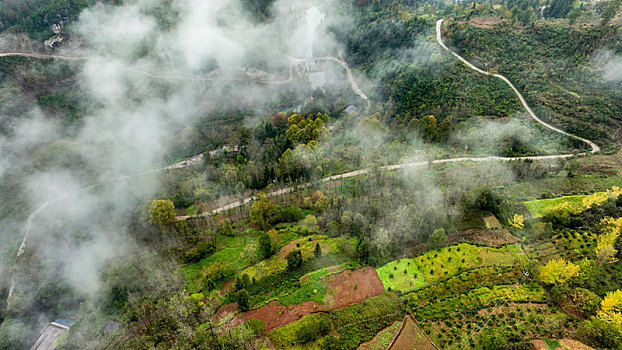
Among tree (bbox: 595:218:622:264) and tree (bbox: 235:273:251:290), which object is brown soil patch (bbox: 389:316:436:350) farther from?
tree (bbox: 595:218:622:264)

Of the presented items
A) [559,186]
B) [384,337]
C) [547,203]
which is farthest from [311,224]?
[559,186]

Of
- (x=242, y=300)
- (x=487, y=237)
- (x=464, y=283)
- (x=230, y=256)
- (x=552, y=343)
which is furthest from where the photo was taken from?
(x=230, y=256)

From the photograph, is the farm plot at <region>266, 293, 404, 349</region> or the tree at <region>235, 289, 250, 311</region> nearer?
the farm plot at <region>266, 293, 404, 349</region>

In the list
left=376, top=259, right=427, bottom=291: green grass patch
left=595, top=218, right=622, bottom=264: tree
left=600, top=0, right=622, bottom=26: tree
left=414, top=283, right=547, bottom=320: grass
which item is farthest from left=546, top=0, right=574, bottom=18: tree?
left=376, top=259, right=427, bottom=291: green grass patch

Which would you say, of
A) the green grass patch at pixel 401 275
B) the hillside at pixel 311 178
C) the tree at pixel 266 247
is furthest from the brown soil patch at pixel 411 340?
the tree at pixel 266 247

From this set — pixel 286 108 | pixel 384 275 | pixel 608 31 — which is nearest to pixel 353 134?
pixel 286 108

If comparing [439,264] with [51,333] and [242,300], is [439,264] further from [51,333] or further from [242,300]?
[51,333]

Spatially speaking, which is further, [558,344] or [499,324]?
[499,324]
